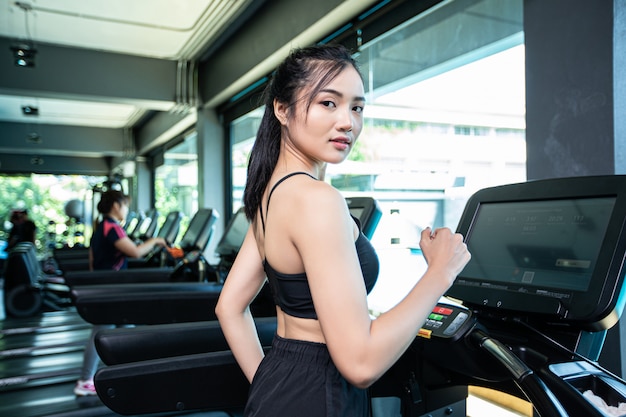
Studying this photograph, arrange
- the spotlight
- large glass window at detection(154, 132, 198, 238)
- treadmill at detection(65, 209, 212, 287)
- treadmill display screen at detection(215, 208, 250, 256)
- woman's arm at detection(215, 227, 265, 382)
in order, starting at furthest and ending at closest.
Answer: large glass window at detection(154, 132, 198, 238)
the spotlight
treadmill at detection(65, 209, 212, 287)
treadmill display screen at detection(215, 208, 250, 256)
woman's arm at detection(215, 227, 265, 382)

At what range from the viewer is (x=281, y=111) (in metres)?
1.12

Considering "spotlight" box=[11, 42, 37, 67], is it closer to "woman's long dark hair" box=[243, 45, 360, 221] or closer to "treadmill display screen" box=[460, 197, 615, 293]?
"woman's long dark hair" box=[243, 45, 360, 221]

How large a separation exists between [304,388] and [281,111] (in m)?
0.55

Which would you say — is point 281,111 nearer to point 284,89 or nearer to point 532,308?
point 284,89

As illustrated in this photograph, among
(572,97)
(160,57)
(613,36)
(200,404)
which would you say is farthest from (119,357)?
(160,57)

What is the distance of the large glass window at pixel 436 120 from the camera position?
2.35 metres

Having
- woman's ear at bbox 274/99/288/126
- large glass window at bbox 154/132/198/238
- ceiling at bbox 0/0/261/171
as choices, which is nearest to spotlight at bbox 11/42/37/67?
ceiling at bbox 0/0/261/171

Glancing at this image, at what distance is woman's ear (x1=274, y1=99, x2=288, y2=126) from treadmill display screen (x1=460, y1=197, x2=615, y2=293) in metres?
0.53

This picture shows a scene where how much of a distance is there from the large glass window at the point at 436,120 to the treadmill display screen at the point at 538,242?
40.9 inches

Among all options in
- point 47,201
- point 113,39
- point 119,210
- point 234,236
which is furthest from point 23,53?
point 47,201

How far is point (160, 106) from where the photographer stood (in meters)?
6.09

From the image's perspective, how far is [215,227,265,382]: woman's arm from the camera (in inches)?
48.8

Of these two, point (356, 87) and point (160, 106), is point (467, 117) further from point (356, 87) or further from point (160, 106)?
point (160, 106)

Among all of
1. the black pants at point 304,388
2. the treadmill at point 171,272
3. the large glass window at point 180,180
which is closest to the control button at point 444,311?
the black pants at point 304,388
